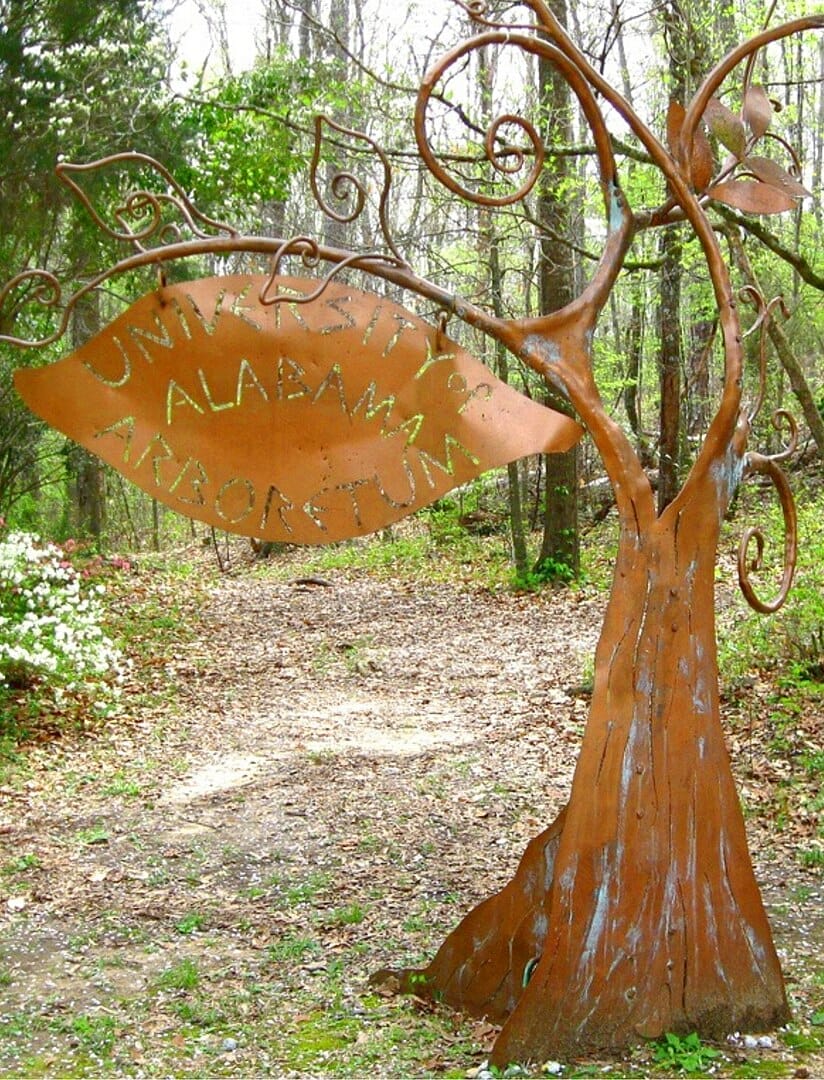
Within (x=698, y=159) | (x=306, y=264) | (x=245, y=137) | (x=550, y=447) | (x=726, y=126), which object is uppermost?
(x=245, y=137)

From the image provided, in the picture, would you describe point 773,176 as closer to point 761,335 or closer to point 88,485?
point 761,335

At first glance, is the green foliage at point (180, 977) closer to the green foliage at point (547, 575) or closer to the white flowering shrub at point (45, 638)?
the white flowering shrub at point (45, 638)

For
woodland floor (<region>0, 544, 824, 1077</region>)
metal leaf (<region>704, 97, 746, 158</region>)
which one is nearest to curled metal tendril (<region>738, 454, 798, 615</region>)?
metal leaf (<region>704, 97, 746, 158</region>)

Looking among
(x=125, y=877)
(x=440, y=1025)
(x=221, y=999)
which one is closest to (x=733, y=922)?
(x=440, y=1025)

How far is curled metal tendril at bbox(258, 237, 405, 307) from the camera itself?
3.45 metres

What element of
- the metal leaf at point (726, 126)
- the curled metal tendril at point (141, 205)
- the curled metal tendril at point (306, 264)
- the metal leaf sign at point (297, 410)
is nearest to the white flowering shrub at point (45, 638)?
the metal leaf sign at point (297, 410)

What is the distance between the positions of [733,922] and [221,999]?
193cm

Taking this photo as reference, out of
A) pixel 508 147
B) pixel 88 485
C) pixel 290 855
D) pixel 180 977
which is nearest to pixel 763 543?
pixel 508 147

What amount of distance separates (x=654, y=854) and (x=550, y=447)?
1.33 m

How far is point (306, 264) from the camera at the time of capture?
138 inches

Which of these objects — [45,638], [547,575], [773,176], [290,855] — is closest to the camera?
[773,176]

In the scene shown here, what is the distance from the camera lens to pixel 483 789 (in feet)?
21.4

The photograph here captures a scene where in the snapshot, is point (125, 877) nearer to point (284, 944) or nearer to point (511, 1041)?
point (284, 944)

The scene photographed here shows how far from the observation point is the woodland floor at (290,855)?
3756 millimetres
